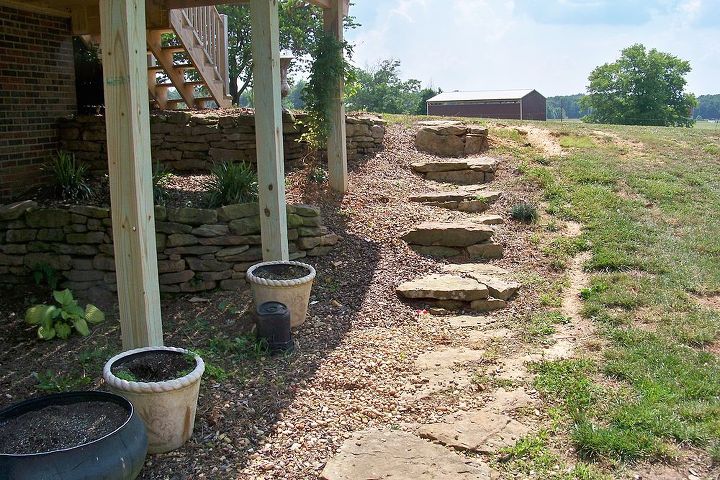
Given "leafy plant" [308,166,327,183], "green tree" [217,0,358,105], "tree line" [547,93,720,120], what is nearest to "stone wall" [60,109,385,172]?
"leafy plant" [308,166,327,183]

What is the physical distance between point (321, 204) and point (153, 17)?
3.15 metres

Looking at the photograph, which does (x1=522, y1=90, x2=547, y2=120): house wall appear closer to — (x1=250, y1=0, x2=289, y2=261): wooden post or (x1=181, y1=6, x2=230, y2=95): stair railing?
(x1=181, y1=6, x2=230, y2=95): stair railing

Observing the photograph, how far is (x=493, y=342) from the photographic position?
4.57 meters

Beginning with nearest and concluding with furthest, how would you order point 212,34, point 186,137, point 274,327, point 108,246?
point 274,327, point 108,246, point 186,137, point 212,34

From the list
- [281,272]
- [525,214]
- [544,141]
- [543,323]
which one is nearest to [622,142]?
[544,141]

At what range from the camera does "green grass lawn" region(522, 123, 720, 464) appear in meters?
3.26

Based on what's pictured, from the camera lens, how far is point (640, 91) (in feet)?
111

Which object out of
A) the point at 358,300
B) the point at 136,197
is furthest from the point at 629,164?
the point at 136,197

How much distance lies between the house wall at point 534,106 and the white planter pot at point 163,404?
2730 cm

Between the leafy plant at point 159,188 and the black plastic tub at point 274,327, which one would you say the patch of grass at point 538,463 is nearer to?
the black plastic tub at point 274,327

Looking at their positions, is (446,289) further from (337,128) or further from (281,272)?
(337,128)

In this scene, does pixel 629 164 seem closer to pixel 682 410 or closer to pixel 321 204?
pixel 321 204

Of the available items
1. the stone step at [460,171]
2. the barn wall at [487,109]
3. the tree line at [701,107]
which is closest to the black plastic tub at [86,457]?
the stone step at [460,171]

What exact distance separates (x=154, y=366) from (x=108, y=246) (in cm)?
247
